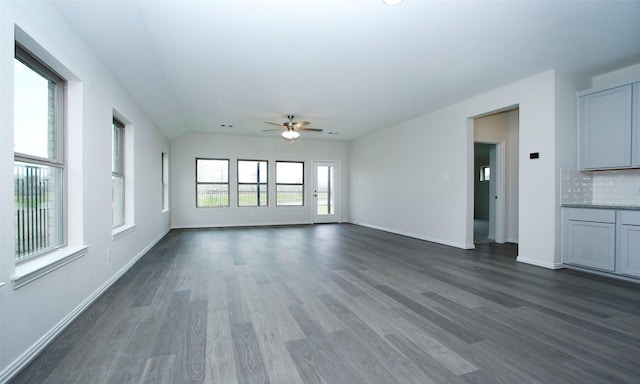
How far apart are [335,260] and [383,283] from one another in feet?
3.92

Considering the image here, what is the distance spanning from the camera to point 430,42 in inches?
127

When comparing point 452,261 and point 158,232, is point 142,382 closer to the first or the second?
point 452,261

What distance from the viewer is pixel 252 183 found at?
8.80 m

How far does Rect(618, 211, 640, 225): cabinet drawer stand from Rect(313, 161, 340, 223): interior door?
22.4 ft

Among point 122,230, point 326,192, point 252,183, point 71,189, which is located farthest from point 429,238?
point 71,189

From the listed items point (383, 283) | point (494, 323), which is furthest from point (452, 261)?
point (494, 323)

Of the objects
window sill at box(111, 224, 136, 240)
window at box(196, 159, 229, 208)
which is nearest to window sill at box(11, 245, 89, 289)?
window sill at box(111, 224, 136, 240)

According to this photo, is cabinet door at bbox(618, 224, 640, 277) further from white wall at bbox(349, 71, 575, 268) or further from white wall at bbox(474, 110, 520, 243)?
white wall at bbox(474, 110, 520, 243)

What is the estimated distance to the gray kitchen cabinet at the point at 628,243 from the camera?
11.0ft

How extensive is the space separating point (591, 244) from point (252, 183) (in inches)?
293

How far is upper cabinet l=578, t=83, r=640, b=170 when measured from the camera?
11.7ft

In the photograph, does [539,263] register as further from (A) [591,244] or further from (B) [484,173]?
(B) [484,173]

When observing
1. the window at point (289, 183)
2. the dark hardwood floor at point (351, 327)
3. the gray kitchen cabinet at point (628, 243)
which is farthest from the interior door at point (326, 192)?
the gray kitchen cabinet at point (628, 243)

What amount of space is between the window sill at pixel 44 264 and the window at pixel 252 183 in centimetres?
611
